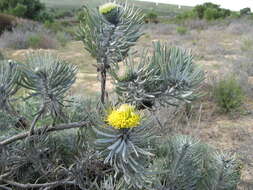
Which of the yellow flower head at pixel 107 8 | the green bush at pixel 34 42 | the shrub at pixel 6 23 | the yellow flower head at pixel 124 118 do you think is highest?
the yellow flower head at pixel 107 8

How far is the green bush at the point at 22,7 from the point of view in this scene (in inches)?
718

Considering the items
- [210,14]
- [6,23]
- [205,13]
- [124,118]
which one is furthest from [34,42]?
[210,14]

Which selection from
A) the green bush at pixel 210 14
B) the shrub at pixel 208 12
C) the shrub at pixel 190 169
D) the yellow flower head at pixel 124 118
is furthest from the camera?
the shrub at pixel 208 12

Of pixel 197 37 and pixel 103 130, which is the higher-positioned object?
pixel 103 130

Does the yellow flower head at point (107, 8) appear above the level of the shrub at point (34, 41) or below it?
above

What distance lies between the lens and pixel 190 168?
1.41 metres

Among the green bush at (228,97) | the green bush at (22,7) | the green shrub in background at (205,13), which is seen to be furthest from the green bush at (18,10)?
the green bush at (228,97)

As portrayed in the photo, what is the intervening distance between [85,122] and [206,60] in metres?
7.69

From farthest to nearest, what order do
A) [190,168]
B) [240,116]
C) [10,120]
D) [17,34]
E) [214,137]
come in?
[17,34], [240,116], [214,137], [190,168], [10,120]

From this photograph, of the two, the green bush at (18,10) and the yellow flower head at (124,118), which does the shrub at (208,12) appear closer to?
the green bush at (18,10)

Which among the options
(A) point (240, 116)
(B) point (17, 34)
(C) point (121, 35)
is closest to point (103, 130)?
(C) point (121, 35)

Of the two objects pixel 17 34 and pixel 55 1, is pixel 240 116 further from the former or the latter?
pixel 55 1

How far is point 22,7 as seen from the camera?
18.2 m

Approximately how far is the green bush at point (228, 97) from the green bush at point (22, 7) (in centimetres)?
1607
